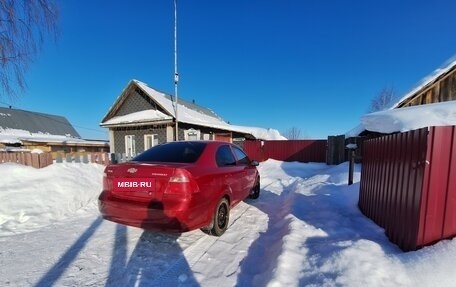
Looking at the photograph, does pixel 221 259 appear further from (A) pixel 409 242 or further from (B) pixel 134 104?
(B) pixel 134 104

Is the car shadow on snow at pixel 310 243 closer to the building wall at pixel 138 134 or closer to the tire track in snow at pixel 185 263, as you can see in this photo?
the tire track in snow at pixel 185 263

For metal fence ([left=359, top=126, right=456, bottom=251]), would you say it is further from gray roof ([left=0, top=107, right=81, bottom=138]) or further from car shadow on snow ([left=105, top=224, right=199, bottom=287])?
gray roof ([left=0, top=107, right=81, bottom=138])

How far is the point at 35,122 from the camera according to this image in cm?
3033

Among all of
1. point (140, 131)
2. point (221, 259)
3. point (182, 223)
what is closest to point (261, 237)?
point (221, 259)

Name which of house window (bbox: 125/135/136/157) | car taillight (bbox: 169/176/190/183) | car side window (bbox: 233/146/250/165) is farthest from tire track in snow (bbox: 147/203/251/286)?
house window (bbox: 125/135/136/157)

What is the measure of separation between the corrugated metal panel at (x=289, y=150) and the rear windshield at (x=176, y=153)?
50.5ft

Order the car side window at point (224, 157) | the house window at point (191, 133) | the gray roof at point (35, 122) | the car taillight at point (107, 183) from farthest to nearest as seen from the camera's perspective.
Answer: the gray roof at point (35, 122) < the house window at point (191, 133) < the car side window at point (224, 157) < the car taillight at point (107, 183)

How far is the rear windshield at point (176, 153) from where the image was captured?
4.23 metres

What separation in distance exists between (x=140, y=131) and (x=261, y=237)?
15152mm

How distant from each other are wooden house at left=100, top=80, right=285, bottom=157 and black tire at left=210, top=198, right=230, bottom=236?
11.4 m

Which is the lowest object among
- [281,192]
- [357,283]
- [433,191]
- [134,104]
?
[281,192]

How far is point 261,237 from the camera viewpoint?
4.33 metres

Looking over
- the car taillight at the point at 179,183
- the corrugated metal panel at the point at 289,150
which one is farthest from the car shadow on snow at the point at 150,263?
the corrugated metal panel at the point at 289,150

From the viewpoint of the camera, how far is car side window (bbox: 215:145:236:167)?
4711mm
